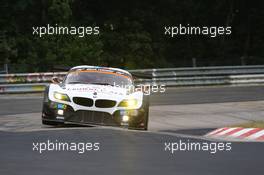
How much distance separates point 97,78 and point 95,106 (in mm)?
1394

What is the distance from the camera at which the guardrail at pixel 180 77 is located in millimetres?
28922

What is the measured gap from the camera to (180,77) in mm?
32312

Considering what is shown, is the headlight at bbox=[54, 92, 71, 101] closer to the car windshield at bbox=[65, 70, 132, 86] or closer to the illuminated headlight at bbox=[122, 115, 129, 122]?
the car windshield at bbox=[65, 70, 132, 86]

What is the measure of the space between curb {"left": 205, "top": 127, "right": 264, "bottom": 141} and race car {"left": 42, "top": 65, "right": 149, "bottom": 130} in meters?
1.53

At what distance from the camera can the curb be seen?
14.5 m

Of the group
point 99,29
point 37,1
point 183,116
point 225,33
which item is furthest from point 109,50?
point 183,116

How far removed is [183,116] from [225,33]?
20505mm
